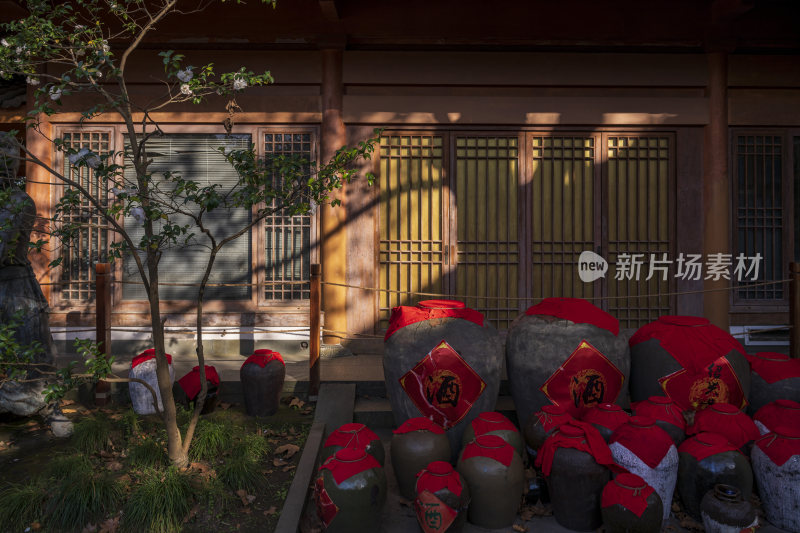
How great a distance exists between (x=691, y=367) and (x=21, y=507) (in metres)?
5.06

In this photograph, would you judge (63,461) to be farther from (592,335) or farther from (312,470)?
(592,335)

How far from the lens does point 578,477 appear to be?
3.57m

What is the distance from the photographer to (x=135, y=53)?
6.91m

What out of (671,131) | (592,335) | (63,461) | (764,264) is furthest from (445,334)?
(764,264)

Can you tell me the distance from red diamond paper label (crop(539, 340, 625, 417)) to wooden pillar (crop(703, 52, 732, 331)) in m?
3.56

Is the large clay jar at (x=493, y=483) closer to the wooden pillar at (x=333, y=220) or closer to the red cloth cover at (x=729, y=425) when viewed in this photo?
the red cloth cover at (x=729, y=425)

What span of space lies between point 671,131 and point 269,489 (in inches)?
258

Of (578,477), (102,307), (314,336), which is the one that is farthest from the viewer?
(102,307)

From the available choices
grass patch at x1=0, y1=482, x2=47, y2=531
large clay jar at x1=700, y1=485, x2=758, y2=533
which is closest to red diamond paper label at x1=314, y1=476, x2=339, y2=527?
grass patch at x1=0, y1=482, x2=47, y2=531

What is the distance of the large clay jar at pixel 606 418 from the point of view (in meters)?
3.88

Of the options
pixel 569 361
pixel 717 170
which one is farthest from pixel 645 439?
pixel 717 170

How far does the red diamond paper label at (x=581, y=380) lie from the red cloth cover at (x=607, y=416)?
0.20 meters

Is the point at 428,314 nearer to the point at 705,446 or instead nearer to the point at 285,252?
the point at 705,446

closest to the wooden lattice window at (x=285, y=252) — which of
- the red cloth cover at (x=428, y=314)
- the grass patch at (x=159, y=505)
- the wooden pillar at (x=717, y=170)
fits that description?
the red cloth cover at (x=428, y=314)
